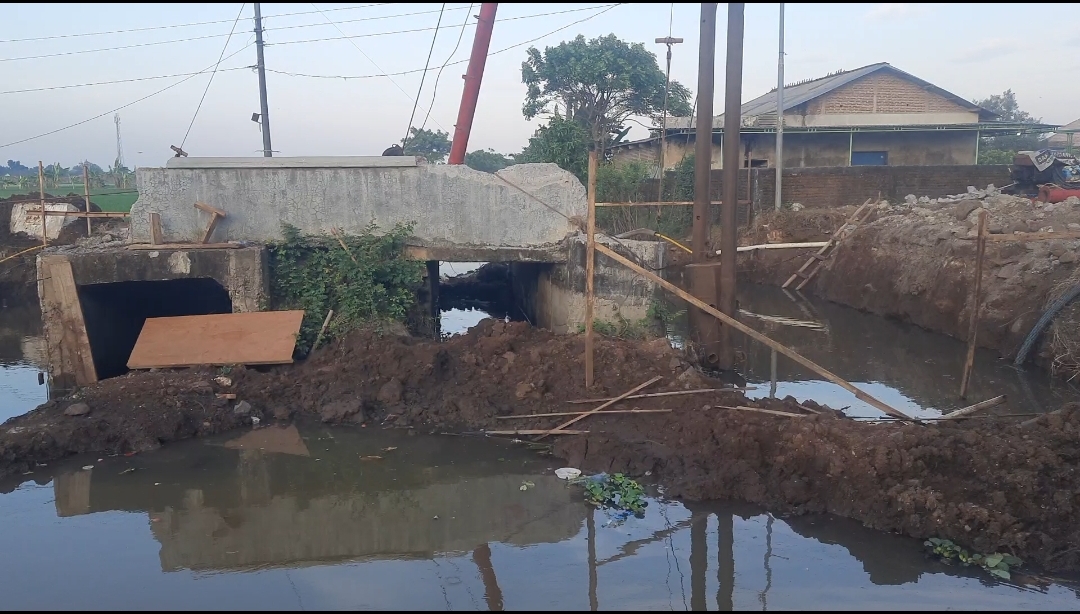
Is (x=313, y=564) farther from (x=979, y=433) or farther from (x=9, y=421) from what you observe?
(x=979, y=433)

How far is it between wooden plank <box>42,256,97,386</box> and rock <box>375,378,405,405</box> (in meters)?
3.52

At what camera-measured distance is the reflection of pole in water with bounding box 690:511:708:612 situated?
5168 mm

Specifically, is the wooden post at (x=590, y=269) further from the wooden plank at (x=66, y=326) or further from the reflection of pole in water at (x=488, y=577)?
the wooden plank at (x=66, y=326)

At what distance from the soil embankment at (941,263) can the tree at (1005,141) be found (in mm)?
12351

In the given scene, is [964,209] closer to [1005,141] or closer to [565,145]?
[565,145]

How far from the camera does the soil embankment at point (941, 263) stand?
11961mm

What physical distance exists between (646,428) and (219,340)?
5.24 meters

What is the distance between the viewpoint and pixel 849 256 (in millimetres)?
18328

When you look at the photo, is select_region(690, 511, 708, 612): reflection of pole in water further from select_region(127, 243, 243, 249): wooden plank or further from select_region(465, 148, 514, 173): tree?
select_region(465, 148, 514, 173): tree

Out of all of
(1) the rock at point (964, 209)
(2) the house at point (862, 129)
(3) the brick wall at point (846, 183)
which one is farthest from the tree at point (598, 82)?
(1) the rock at point (964, 209)

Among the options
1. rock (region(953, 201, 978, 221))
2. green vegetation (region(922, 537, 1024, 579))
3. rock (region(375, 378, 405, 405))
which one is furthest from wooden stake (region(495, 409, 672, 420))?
rock (region(953, 201, 978, 221))

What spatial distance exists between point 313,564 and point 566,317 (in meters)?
5.59

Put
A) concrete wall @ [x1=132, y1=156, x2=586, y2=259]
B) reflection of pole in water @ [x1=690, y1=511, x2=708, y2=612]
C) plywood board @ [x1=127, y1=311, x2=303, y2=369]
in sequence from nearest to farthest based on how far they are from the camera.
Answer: reflection of pole in water @ [x1=690, y1=511, x2=708, y2=612], plywood board @ [x1=127, y1=311, x2=303, y2=369], concrete wall @ [x1=132, y1=156, x2=586, y2=259]

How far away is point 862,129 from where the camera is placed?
26.4m
